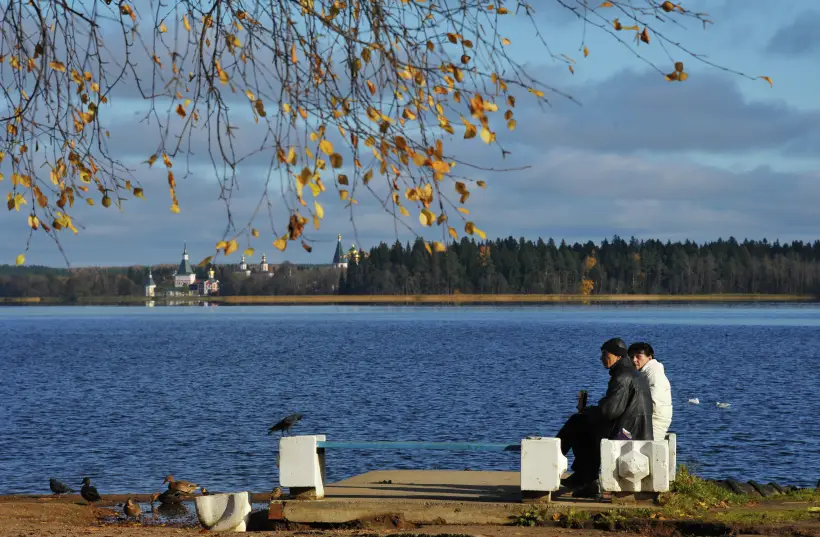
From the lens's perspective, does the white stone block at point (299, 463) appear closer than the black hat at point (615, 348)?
No

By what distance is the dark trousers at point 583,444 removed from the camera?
12266mm

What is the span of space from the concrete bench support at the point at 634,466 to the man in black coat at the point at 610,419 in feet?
0.64

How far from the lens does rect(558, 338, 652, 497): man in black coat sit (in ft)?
38.1

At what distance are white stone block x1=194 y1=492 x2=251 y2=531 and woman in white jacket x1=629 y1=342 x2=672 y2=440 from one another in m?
4.62

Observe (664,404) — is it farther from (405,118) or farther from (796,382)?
(796,382)

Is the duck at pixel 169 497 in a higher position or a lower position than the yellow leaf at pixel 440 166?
lower

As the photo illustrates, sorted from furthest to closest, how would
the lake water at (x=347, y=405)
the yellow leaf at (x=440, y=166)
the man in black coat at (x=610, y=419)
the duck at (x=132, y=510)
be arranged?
the lake water at (x=347, y=405) < the duck at (x=132, y=510) < the man in black coat at (x=610, y=419) < the yellow leaf at (x=440, y=166)

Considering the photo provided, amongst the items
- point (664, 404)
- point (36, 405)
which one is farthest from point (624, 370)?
point (36, 405)

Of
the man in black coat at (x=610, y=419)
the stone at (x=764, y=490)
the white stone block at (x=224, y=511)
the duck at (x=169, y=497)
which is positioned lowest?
the duck at (x=169, y=497)

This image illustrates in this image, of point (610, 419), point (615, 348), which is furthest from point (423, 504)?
point (615, 348)

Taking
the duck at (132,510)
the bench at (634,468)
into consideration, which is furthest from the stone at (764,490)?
the duck at (132,510)

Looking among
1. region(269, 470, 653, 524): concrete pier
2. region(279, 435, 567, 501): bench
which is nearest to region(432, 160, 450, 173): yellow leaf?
region(279, 435, 567, 501): bench

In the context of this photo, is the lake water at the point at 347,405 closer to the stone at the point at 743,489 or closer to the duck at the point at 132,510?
the duck at the point at 132,510

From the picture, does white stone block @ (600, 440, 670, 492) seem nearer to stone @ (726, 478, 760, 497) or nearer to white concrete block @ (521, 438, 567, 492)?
white concrete block @ (521, 438, 567, 492)
